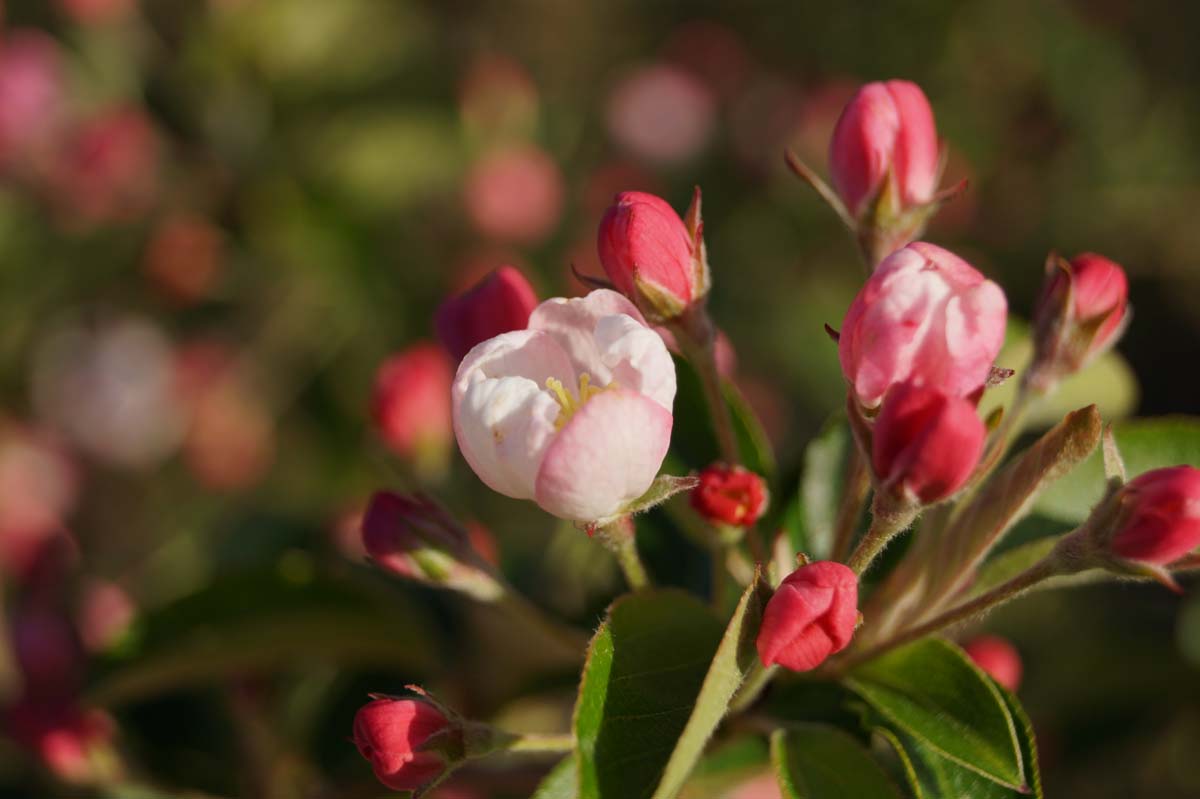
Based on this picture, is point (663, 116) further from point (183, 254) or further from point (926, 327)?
point (926, 327)

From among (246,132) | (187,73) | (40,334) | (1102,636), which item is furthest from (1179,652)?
(40,334)

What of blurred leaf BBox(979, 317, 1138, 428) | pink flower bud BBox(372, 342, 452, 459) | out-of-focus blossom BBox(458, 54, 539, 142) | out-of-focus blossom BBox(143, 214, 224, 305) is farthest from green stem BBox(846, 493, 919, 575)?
out-of-focus blossom BBox(458, 54, 539, 142)

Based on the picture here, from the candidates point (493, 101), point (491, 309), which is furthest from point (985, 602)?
point (493, 101)

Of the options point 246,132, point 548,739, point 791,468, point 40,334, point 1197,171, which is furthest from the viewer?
point 1197,171

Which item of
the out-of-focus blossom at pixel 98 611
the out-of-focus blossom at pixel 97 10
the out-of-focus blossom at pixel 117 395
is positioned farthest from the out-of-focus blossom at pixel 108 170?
the out-of-focus blossom at pixel 98 611

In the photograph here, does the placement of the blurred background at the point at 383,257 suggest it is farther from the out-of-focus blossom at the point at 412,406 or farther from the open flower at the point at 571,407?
the open flower at the point at 571,407

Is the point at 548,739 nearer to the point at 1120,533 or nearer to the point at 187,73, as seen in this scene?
the point at 1120,533
